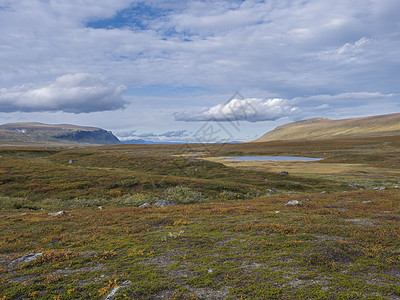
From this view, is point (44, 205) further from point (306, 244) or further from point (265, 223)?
point (306, 244)

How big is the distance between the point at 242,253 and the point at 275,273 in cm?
244

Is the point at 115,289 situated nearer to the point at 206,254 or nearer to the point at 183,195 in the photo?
the point at 206,254

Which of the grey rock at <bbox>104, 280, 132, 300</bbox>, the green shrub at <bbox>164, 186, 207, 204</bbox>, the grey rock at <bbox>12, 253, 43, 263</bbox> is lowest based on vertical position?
the green shrub at <bbox>164, 186, 207, 204</bbox>

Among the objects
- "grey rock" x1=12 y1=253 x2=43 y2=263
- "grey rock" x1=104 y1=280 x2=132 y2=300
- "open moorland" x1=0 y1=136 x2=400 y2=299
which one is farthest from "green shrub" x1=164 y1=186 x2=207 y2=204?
"grey rock" x1=104 y1=280 x2=132 y2=300

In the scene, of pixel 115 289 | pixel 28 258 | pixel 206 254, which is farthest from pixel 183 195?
pixel 115 289

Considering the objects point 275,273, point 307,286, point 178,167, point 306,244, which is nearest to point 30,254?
point 275,273

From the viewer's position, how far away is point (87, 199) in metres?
32.0

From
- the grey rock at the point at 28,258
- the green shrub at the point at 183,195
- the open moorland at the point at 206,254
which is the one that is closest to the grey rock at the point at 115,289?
the open moorland at the point at 206,254

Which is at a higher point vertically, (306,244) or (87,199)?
(306,244)

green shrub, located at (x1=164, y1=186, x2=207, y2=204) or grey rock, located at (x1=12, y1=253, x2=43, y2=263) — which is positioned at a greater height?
grey rock, located at (x1=12, y1=253, x2=43, y2=263)

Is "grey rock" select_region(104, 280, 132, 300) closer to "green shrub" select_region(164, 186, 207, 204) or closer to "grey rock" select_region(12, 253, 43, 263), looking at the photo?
"grey rock" select_region(12, 253, 43, 263)

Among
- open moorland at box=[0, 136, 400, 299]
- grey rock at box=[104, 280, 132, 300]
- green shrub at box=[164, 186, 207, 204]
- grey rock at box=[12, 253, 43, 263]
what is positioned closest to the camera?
grey rock at box=[104, 280, 132, 300]

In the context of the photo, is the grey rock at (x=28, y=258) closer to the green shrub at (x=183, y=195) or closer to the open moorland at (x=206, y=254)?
the open moorland at (x=206, y=254)

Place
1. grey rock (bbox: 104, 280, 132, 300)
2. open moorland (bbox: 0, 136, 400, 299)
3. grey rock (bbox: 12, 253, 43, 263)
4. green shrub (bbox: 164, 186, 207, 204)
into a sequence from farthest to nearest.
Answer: green shrub (bbox: 164, 186, 207, 204), grey rock (bbox: 12, 253, 43, 263), open moorland (bbox: 0, 136, 400, 299), grey rock (bbox: 104, 280, 132, 300)
